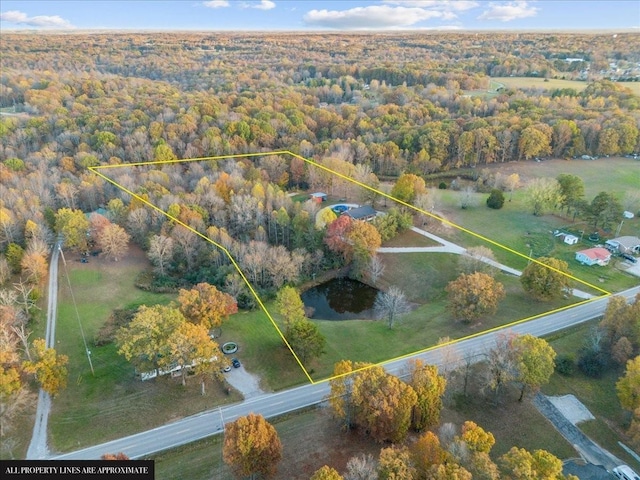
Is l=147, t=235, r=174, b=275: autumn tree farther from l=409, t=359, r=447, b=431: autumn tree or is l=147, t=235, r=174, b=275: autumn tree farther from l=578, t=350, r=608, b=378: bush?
l=578, t=350, r=608, b=378: bush

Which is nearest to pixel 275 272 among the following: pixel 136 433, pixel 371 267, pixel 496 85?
pixel 371 267

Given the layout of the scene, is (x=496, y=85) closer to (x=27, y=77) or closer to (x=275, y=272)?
(x=275, y=272)

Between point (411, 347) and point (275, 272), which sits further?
point (275, 272)

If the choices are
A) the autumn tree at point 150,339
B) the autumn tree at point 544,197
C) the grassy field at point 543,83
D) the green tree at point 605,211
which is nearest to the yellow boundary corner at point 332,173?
the autumn tree at point 150,339

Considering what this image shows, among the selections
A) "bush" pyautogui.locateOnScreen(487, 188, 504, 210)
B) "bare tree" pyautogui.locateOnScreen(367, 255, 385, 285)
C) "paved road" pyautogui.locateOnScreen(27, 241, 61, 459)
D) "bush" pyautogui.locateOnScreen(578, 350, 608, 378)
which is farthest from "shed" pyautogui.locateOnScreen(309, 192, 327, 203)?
"bush" pyautogui.locateOnScreen(578, 350, 608, 378)

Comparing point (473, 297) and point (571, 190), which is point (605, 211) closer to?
point (571, 190)

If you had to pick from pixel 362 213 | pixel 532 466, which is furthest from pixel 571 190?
pixel 532 466

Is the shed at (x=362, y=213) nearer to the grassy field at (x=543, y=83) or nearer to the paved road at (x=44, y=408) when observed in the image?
the paved road at (x=44, y=408)
